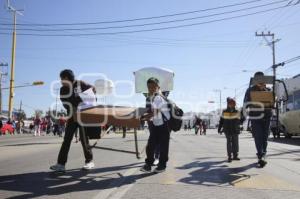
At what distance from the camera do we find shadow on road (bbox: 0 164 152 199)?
652 cm

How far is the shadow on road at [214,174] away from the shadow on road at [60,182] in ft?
3.18

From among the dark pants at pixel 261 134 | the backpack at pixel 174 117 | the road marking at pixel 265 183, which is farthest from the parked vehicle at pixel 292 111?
the road marking at pixel 265 183

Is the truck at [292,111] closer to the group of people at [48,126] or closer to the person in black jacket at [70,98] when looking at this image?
the group of people at [48,126]

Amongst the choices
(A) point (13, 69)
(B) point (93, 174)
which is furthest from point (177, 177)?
(A) point (13, 69)

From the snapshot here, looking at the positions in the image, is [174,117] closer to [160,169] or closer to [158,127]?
[158,127]

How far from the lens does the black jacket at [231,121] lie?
11383mm

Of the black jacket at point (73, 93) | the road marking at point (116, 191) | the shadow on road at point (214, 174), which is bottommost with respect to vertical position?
the road marking at point (116, 191)

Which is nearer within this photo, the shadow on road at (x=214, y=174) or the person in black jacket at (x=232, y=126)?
the shadow on road at (x=214, y=174)

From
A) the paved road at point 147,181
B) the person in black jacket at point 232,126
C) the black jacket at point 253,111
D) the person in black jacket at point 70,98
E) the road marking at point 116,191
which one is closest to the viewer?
the road marking at point 116,191

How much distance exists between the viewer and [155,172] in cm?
858

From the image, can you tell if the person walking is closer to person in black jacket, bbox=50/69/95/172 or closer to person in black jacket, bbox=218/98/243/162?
person in black jacket, bbox=50/69/95/172

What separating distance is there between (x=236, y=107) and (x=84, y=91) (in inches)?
191

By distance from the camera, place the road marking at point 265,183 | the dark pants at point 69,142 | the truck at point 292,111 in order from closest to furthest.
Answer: the road marking at point 265,183
the dark pants at point 69,142
the truck at point 292,111

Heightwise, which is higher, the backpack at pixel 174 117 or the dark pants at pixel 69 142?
the backpack at pixel 174 117
